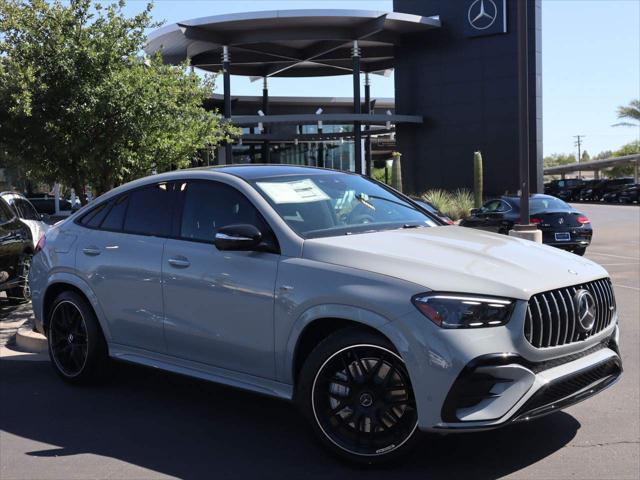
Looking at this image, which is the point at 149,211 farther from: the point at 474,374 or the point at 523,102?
the point at 523,102

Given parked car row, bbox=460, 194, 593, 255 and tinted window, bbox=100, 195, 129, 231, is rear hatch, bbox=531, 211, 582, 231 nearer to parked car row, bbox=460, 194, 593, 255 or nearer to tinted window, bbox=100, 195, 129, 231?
parked car row, bbox=460, 194, 593, 255

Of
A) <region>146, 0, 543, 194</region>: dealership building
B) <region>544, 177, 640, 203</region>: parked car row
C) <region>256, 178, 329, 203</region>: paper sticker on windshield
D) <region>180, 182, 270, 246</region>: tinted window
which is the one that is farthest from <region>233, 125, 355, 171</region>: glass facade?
<region>256, 178, 329, 203</region>: paper sticker on windshield

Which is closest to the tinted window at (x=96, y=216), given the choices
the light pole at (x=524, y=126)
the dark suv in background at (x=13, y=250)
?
the dark suv in background at (x=13, y=250)

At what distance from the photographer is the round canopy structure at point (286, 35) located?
33844mm

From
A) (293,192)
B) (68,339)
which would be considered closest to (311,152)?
(68,339)

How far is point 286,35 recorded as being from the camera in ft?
116

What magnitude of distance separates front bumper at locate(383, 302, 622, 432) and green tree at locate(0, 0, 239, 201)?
6.65 metres

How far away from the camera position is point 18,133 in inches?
376

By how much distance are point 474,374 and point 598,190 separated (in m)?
49.5

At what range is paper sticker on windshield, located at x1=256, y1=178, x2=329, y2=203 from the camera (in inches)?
199

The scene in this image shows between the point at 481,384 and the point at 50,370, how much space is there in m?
4.61

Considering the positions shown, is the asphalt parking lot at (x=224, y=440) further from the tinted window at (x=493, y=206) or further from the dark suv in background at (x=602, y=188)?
the dark suv in background at (x=602, y=188)

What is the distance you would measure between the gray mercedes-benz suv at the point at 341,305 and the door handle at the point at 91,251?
1cm

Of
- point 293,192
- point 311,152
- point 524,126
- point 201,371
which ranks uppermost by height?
point 311,152
